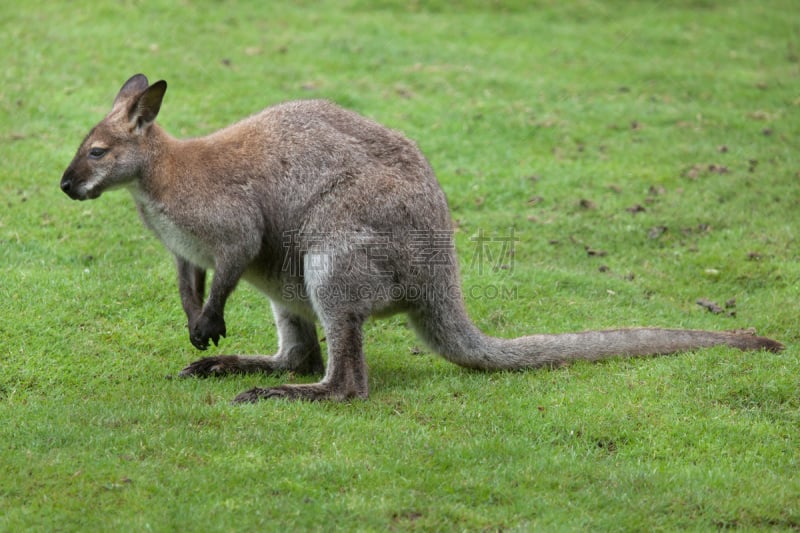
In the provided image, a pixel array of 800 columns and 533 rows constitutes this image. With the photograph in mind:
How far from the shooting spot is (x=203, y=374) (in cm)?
681

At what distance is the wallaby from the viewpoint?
6.34 metres

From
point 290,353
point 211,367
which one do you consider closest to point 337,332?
point 290,353

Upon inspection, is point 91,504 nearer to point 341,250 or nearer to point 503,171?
point 341,250

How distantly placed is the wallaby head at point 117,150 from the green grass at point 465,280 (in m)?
1.41

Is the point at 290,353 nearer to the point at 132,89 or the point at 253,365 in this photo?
the point at 253,365

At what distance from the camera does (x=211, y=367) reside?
6852 mm

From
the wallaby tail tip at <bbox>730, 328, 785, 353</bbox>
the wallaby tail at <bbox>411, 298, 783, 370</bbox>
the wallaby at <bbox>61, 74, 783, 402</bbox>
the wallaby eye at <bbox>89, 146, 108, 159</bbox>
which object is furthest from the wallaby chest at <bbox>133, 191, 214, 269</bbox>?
the wallaby tail tip at <bbox>730, 328, 785, 353</bbox>

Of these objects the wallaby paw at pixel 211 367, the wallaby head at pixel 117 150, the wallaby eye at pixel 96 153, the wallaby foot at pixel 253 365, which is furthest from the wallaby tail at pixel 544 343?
the wallaby eye at pixel 96 153

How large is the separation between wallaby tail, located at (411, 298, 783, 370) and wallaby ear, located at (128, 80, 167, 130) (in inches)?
91.0

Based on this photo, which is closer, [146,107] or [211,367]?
[146,107]

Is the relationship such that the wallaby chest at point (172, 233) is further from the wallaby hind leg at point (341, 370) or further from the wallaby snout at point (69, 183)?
the wallaby hind leg at point (341, 370)

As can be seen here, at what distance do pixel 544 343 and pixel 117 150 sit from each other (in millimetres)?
3279

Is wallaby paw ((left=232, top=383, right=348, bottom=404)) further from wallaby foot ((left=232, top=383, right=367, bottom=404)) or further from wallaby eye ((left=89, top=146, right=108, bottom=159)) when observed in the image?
Answer: wallaby eye ((left=89, top=146, right=108, bottom=159))

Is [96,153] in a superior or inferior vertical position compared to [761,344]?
superior
